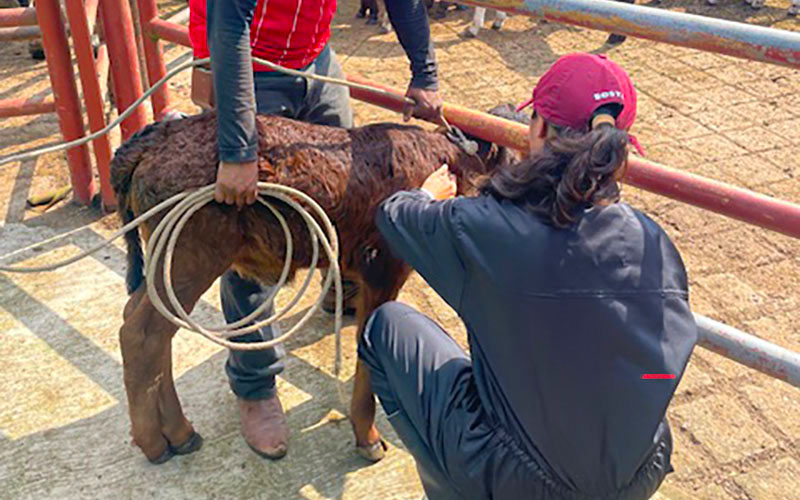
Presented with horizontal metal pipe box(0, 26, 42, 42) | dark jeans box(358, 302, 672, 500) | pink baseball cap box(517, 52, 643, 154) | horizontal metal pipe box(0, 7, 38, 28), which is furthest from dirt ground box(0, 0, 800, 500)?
pink baseball cap box(517, 52, 643, 154)

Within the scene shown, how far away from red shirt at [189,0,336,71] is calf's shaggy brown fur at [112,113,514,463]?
307 millimetres

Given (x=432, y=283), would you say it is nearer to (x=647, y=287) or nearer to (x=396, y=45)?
(x=647, y=287)

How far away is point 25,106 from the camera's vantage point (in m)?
4.36

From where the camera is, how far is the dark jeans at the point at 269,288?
9.33ft

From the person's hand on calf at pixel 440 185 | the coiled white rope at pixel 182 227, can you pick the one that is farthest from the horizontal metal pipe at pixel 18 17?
the person's hand on calf at pixel 440 185

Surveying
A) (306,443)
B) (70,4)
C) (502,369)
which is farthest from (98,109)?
(502,369)

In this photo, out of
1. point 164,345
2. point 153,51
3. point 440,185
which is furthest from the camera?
point 153,51

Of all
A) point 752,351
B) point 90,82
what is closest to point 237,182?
point 752,351

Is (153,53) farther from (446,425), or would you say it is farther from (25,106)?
(446,425)

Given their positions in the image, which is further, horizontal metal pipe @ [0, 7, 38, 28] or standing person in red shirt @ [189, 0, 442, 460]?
horizontal metal pipe @ [0, 7, 38, 28]

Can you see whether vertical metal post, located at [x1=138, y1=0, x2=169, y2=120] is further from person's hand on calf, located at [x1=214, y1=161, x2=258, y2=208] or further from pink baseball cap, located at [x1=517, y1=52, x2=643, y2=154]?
pink baseball cap, located at [x1=517, y1=52, x2=643, y2=154]

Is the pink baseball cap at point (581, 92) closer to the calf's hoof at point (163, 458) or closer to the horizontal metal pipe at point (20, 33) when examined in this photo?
the calf's hoof at point (163, 458)

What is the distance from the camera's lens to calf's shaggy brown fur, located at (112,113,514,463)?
8.10 feet

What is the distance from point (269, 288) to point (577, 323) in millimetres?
1602
